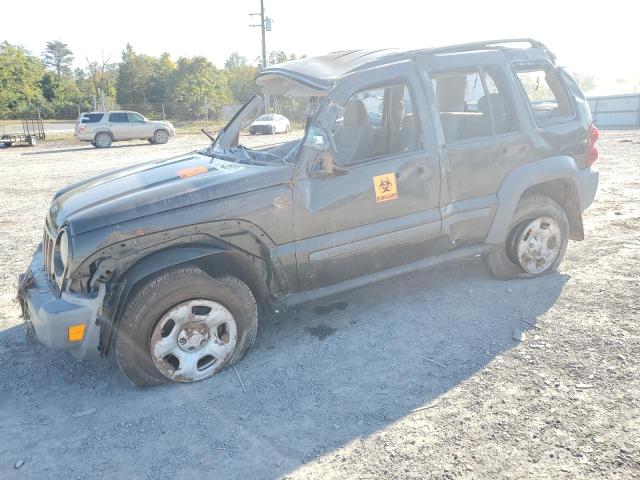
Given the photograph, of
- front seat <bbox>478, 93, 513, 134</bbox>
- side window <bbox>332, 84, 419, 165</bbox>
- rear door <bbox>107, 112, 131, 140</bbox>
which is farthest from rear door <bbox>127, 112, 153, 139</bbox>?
front seat <bbox>478, 93, 513, 134</bbox>

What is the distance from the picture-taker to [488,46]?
4547 mm

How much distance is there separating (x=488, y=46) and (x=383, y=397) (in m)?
3.10

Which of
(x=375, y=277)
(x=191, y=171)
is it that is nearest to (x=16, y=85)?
(x=191, y=171)

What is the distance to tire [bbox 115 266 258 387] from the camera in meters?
3.27

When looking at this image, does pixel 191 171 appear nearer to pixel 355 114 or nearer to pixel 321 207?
pixel 321 207

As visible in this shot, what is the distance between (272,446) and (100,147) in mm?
23613

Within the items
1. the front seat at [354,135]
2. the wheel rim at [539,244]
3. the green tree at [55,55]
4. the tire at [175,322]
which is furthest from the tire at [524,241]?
the green tree at [55,55]

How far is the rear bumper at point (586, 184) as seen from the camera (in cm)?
484

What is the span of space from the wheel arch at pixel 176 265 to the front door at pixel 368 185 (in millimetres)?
374

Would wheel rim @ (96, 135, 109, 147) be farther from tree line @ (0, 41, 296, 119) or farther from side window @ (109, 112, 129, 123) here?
tree line @ (0, 41, 296, 119)

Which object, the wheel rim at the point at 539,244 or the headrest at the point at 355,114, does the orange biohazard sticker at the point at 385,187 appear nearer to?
the headrest at the point at 355,114

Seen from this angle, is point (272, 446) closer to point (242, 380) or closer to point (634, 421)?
point (242, 380)

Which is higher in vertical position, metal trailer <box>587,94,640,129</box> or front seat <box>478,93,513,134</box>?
front seat <box>478,93,513,134</box>

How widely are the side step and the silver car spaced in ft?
73.8
